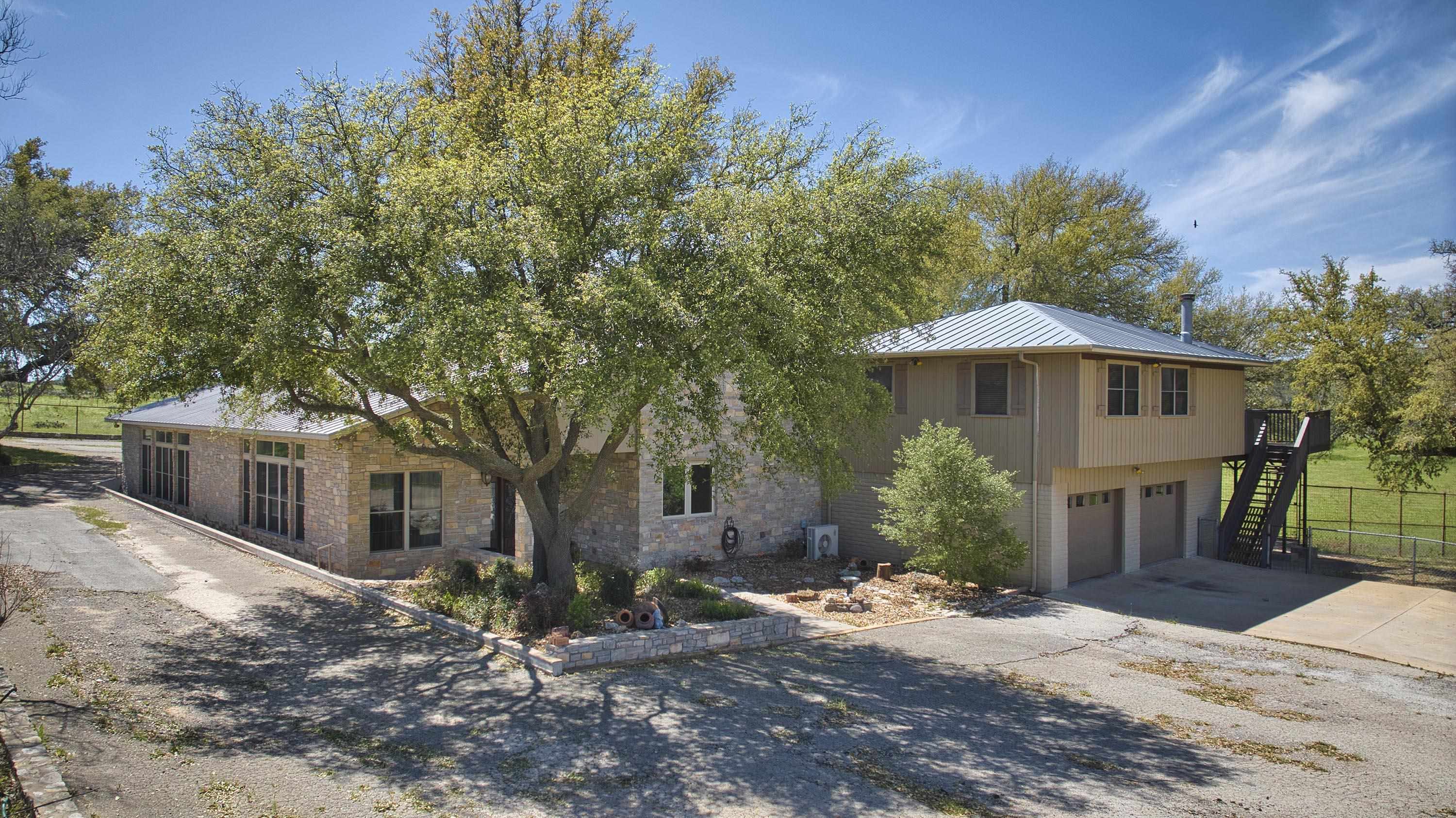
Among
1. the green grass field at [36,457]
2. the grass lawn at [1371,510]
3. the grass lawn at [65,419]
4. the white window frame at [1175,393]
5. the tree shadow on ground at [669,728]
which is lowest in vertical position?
the grass lawn at [1371,510]

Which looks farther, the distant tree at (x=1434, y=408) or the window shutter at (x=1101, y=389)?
the distant tree at (x=1434, y=408)

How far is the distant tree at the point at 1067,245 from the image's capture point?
103 feet

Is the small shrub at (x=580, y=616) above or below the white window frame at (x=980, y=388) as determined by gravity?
below

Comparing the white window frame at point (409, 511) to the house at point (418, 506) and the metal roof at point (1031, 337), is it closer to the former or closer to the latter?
the house at point (418, 506)

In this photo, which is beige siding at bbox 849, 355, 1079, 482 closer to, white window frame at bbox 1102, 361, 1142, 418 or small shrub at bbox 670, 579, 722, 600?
white window frame at bbox 1102, 361, 1142, 418

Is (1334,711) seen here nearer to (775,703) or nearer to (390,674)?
(775,703)

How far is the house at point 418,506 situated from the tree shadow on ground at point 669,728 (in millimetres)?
3902

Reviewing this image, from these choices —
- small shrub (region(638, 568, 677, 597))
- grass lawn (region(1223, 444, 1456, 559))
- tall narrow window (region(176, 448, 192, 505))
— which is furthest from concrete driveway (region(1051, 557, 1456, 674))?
tall narrow window (region(176, 448, 192, 505))

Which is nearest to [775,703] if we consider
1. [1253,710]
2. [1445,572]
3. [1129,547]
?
[1253,710]

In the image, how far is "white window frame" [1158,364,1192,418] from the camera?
16984 millimetres

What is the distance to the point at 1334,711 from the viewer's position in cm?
900

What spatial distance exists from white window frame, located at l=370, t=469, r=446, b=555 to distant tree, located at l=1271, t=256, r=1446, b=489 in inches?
769

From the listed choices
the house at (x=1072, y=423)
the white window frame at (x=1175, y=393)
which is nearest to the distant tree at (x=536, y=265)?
the house at (x=1072, y=423)

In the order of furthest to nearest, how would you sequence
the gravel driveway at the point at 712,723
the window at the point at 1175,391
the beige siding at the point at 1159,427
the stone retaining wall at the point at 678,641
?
the window at the point at 1175,391, the beige siding at the point at 1159,427, the stone retaining wall at the point at 678,641, the gravel driveway at the point at 712,723
